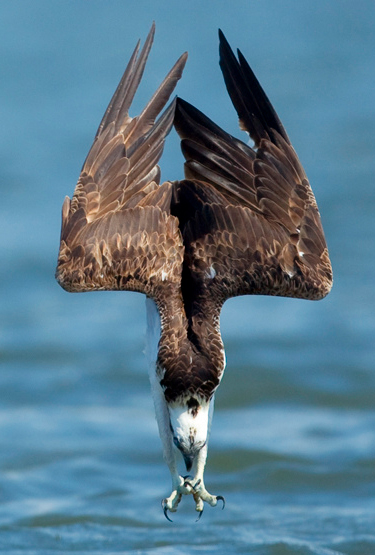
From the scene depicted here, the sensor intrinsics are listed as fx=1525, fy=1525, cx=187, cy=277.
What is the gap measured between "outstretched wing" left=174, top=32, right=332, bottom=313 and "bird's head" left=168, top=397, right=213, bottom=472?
1412 mm

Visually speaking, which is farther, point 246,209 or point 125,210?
point 246,209

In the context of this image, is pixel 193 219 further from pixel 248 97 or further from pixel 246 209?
pixel 248 97

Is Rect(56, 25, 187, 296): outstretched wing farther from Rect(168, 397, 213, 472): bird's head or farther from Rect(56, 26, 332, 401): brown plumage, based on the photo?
Rect(168, 397, 213, 472): bird's head

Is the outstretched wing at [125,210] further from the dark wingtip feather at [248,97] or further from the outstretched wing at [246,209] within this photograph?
the dark wingtip feather at [248,97]

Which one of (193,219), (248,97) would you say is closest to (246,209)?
(193,219)

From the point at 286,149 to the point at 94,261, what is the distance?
2.76m

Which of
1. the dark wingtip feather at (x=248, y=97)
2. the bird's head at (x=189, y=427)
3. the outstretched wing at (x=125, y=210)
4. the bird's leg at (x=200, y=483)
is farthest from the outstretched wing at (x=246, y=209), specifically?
the bird's leg at (x=200, y=483)

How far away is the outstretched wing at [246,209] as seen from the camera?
651 inches

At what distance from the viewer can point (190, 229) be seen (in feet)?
54.7

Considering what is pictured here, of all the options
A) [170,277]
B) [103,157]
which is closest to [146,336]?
[170,277]

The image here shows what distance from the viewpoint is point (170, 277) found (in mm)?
16344

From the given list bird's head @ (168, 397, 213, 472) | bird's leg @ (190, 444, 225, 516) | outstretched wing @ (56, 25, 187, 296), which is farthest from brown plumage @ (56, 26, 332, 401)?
bird's leg @ (190, 444, 225, 516)

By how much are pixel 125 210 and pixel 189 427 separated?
2.67m

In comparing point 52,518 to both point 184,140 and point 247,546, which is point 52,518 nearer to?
point 247,546
